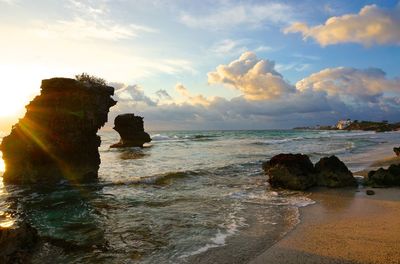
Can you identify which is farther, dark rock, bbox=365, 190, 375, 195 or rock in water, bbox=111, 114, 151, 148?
rock in water, bbox=111, 114, 151, 148

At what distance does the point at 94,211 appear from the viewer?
1438 centimetres

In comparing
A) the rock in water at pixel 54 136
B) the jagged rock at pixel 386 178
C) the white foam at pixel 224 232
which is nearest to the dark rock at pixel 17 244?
the white foam at pixel 224 232

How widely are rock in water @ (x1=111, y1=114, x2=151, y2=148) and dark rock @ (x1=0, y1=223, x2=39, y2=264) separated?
5670cm

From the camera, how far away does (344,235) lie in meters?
9.91

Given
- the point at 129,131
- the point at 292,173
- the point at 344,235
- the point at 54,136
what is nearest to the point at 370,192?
the point at 292,173

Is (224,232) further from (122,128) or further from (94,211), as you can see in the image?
(122,128)

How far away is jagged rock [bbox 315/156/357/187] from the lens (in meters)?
18.6

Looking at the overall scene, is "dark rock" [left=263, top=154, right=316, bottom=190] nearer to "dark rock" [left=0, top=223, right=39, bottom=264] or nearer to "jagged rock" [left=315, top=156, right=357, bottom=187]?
"jagged rock" [left=315, top=156, right=357, bottom=187]

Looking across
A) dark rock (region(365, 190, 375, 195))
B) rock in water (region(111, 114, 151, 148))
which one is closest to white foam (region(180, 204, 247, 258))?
dark rock (region(365, 190, 375, 195))

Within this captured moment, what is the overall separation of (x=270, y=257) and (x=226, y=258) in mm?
1055

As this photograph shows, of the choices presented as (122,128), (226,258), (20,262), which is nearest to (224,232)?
(226,258)

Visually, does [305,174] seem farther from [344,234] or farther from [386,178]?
[344,234]

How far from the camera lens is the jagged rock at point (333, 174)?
18.6m

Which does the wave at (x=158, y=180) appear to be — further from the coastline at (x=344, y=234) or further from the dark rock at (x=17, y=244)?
the dark rock at (x=17, y=244)
